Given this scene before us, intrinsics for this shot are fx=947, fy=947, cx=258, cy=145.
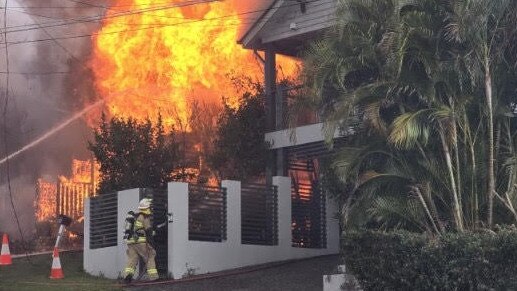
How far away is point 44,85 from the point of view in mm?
25969

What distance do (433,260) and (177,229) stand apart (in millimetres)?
5977

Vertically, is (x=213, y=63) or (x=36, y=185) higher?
(x=213, y=63)

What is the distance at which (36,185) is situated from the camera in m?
23.9

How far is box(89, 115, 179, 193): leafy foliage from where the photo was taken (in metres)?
18.3

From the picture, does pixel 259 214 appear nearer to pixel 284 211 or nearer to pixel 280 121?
pixel 284 211

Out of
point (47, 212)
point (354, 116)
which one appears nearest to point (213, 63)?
point (47, 212)

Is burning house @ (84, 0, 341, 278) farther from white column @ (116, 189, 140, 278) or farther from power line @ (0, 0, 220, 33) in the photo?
power line @ (0, 0, 220, 33)

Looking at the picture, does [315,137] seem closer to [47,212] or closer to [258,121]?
[258,121]

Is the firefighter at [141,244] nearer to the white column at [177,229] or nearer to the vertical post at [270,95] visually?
the white column at [177,229]

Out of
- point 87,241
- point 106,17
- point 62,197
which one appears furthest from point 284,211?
point 106,17

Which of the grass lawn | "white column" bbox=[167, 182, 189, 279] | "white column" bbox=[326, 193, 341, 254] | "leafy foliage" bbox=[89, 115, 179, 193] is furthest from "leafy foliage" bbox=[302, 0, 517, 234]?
"leafy foliage" bbox=[89, 115, 179, 193]

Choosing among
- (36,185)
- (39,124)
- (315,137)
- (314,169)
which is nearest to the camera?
(315,137)

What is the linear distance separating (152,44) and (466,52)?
12.0 metres

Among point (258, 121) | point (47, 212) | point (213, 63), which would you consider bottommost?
point (47, 212)
